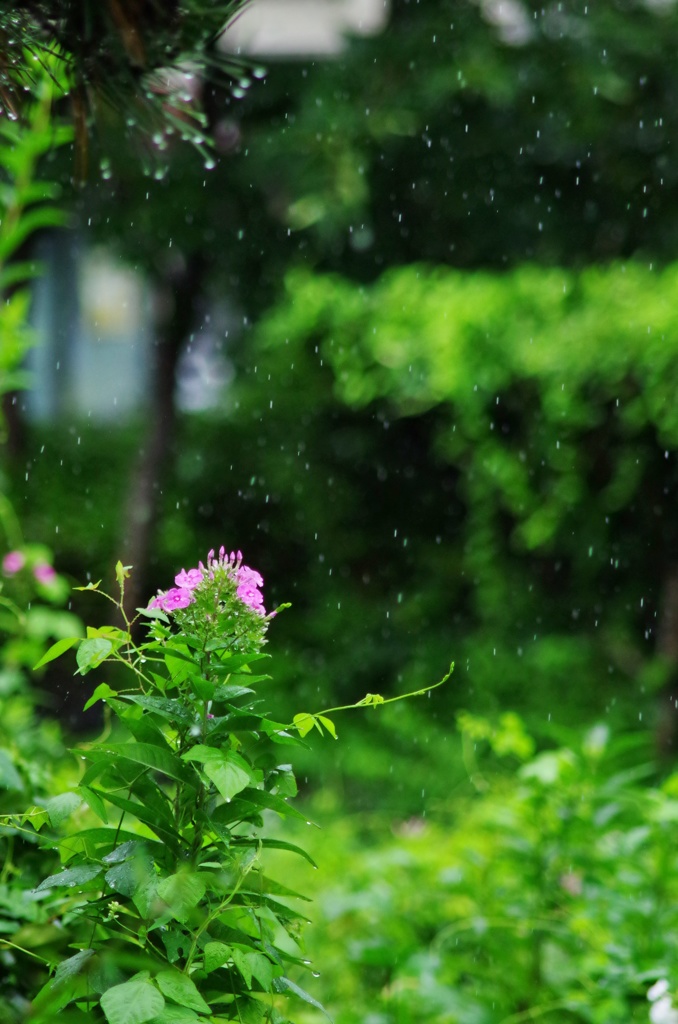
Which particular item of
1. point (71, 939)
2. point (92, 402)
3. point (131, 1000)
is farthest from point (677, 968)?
point (92, 402)

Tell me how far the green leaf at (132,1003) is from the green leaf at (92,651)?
0.28m

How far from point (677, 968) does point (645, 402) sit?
2693 mm

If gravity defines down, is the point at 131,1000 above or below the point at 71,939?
below

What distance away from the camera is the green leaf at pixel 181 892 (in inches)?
37.0

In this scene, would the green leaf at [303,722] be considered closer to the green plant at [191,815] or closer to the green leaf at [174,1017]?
the green plant at [191,815]

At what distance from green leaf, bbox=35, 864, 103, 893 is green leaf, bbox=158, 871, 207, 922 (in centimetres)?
9

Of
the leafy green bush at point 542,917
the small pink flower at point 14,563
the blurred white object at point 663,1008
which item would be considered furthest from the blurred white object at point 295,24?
the blurred white object at point 663,1008

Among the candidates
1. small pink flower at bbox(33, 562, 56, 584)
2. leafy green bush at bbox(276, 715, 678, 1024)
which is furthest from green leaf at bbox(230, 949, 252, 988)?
small pink flower at bbox(33, 562, 56, 584)

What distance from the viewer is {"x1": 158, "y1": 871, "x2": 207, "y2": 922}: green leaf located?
94 cm

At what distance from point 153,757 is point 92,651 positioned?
117mm

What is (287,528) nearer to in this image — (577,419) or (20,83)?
(577,419)

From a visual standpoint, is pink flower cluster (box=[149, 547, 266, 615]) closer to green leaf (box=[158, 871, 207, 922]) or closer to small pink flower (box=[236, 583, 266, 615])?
small pink flower (box=[236, 583, 266, 615])

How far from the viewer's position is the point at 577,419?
14.0 feet

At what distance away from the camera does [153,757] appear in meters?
1.00
